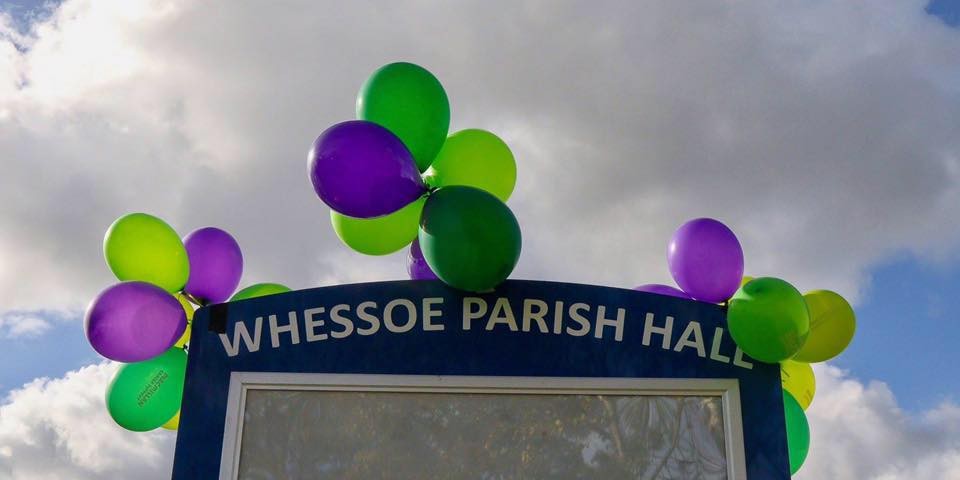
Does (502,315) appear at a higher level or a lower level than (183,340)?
lower

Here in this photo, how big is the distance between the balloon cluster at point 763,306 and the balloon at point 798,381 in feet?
0.31

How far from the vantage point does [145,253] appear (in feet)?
17.1

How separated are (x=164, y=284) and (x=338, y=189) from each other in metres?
1.48

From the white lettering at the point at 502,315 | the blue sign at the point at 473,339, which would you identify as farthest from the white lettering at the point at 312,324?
the white lettering at the point at 502,315

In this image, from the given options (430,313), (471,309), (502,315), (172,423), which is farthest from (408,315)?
(172,423)

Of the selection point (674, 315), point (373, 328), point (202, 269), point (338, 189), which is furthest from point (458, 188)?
point (202, 269)

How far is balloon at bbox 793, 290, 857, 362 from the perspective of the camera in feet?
16.3

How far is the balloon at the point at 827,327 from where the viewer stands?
4961 mm

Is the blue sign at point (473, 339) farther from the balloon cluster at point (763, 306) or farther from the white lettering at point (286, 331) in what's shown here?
the balloon cluster at point (763, 306)

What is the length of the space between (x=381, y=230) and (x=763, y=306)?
2.06m

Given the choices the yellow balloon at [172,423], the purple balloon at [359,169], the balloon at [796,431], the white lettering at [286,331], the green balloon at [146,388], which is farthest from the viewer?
the yellow balloon at [172,423]

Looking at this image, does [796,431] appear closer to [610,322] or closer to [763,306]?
[763,306]

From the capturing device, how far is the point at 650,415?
15.6 feet

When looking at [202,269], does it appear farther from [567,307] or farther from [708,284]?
[708,284]
